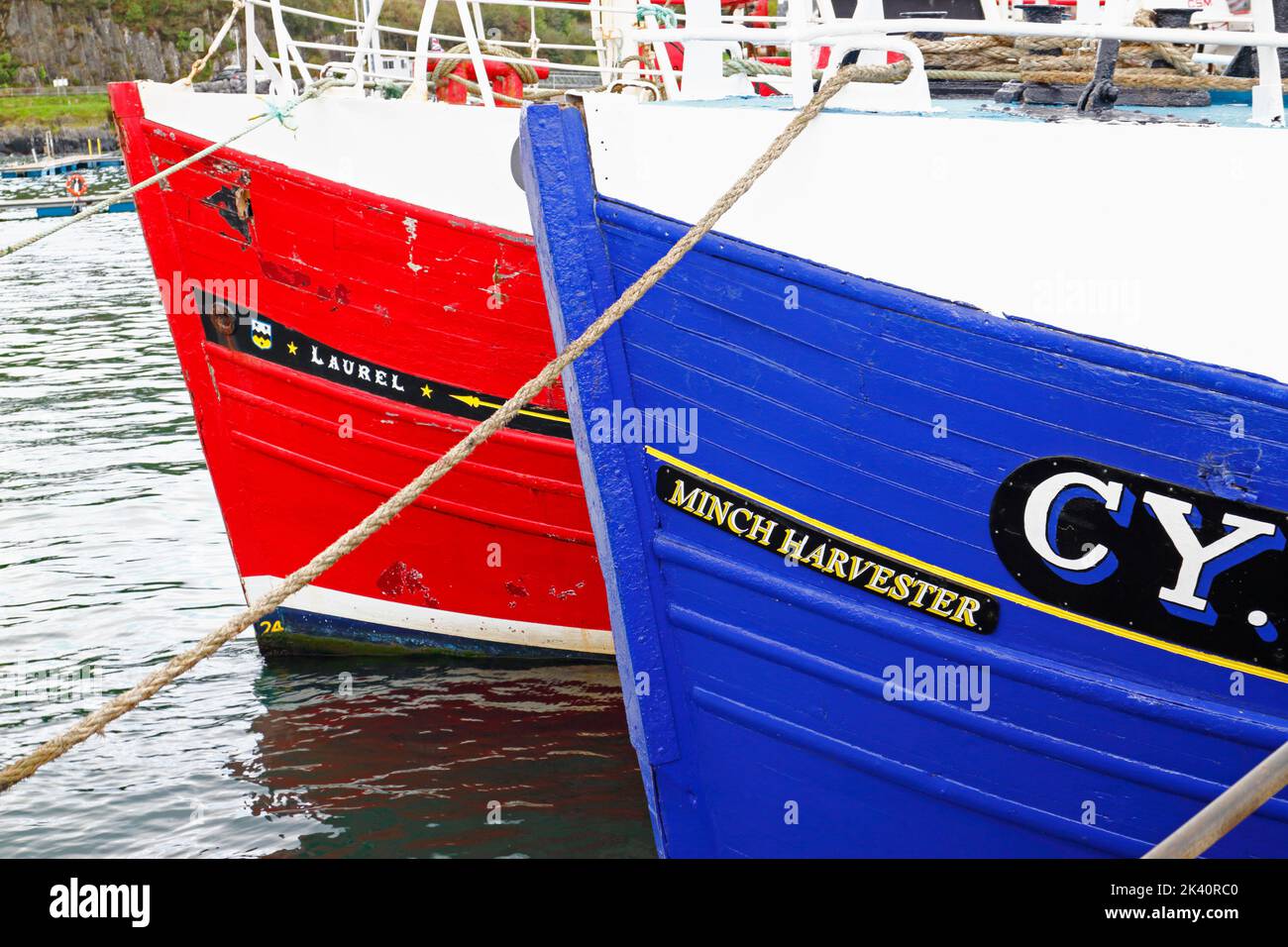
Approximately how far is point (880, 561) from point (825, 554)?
16cm

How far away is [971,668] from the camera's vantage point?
392 centimetres

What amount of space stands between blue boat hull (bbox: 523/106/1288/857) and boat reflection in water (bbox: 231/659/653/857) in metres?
1.92

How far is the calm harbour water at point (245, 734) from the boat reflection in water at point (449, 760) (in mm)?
11

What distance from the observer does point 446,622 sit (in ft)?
25.7

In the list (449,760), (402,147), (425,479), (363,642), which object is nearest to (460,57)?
(402,147)

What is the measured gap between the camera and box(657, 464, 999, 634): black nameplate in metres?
3.89

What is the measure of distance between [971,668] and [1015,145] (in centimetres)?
146

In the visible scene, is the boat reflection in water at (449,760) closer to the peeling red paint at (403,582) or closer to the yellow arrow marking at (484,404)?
the peeling red paint at (403,582)

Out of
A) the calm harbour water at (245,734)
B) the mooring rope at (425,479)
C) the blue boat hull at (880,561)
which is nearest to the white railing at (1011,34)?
the mooring rope at (425,479)

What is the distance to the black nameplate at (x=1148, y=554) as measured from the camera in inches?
138

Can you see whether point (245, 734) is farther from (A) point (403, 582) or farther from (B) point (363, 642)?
(A) point (403, 582)

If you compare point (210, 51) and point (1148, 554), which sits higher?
point (210, 51)

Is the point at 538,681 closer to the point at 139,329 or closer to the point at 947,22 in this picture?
the point at 947,22
